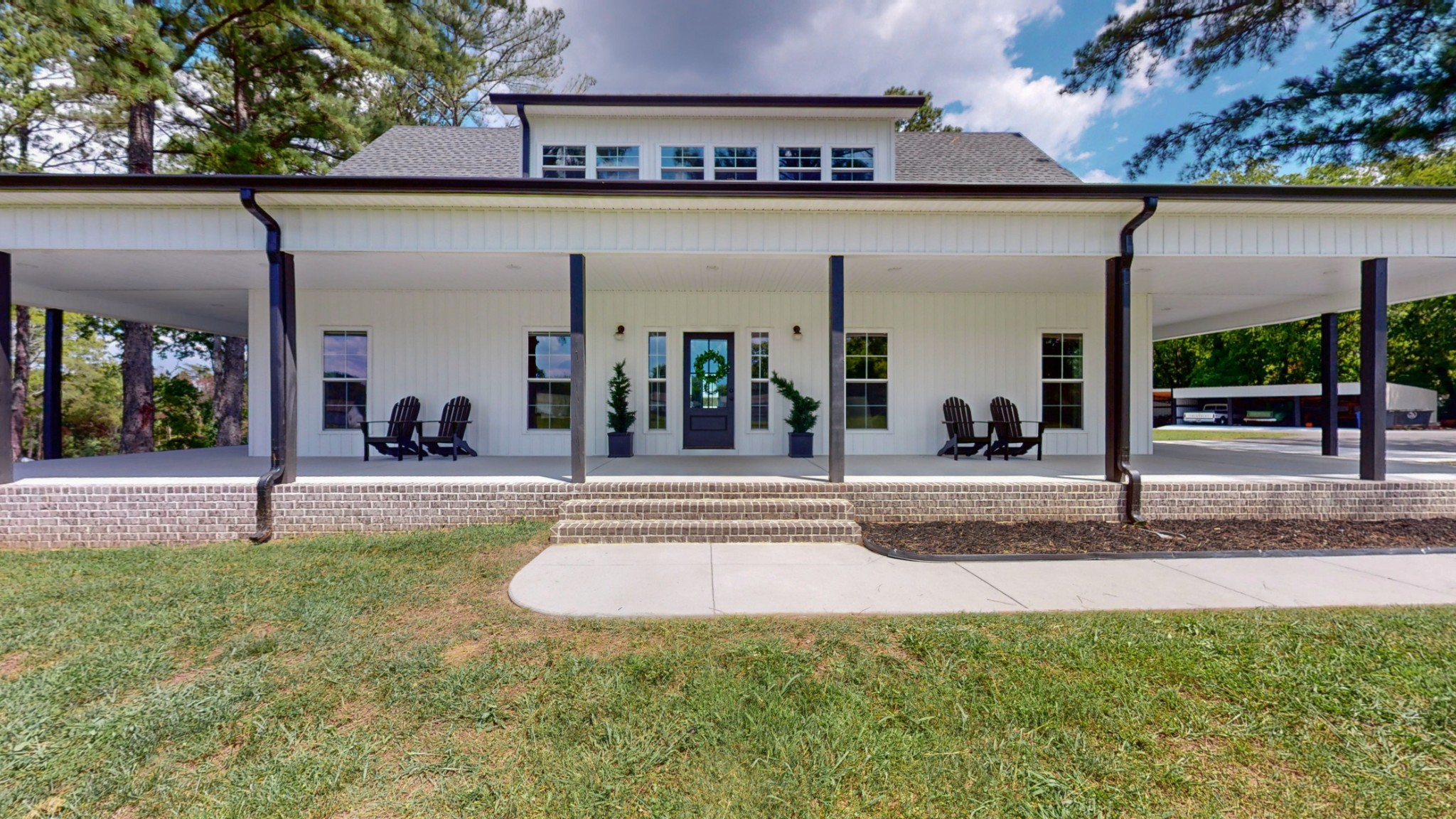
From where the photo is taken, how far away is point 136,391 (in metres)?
10.8

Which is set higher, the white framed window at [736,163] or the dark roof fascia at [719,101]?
the dark roof fascia at [719,101]

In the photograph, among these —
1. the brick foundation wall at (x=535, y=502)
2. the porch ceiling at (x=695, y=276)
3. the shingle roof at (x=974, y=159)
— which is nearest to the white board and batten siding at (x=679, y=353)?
the porch ceiling at (x=695, y=276)

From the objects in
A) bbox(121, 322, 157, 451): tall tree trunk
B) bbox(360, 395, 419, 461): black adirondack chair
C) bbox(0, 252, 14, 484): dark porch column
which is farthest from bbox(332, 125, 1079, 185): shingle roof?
bbox(121, 322, 157, 451): tall tree trunk

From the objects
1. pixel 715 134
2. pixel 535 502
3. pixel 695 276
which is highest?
pixel 715 134

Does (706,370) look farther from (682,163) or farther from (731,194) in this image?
(731,194)

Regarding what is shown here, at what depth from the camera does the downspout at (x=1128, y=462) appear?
5414mm

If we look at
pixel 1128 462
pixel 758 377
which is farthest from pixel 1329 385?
pixel 758 377

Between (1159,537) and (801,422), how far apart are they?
4.36 m

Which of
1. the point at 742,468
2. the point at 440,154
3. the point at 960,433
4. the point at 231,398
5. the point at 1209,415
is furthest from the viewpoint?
the point at 1209,415

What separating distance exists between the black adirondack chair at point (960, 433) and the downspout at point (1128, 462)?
2.09 metres

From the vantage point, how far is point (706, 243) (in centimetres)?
558

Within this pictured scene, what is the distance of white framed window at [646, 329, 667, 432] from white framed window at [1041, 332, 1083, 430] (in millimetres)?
5854

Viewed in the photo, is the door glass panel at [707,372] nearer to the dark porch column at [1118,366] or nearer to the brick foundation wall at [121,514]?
the dark porch column at [1118,366]

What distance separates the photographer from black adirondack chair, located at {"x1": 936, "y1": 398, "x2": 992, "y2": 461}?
8000mm
